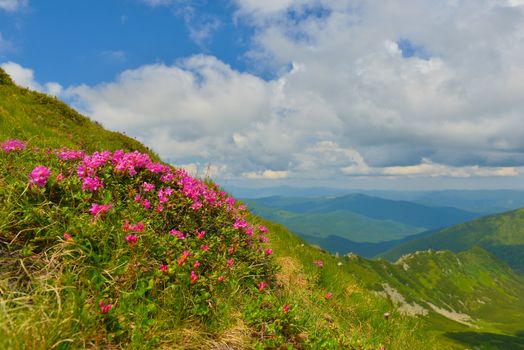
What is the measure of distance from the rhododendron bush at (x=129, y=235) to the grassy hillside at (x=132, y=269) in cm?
2

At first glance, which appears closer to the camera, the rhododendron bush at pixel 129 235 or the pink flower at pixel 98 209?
the rhododendron bush at pixel 129 235

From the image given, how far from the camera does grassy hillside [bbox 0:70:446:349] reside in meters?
3.81

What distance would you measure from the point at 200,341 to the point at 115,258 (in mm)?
1616

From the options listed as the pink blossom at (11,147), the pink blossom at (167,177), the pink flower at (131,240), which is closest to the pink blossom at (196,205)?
the pink blossom at (167,177)

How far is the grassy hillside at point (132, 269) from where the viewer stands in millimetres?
3812

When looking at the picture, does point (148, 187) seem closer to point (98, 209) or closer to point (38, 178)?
point (98, 209)

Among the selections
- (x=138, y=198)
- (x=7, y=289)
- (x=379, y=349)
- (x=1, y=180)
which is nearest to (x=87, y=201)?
(x=138, y=198)

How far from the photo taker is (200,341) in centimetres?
432

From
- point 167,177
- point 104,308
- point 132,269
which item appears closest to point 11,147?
point 167,177

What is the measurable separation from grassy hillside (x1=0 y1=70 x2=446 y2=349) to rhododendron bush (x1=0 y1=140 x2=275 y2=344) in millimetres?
21

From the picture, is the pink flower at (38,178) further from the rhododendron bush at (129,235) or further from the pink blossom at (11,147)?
the pink blossom at (11,147)

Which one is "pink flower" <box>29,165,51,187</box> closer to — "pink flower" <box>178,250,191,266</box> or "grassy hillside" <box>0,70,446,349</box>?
"grassy hillside" <box>0,70,446,349</box>

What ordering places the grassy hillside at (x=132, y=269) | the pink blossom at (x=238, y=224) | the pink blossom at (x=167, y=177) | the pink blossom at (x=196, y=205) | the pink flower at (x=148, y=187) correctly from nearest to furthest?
the grassy hillside at (x=132, y=269) < the pink flower at (x=148, y=187) < the pink blossom at (x=196, y=205) < the pink blossom at (x=167, y=177) < the pink blossom at (x=238, y=224)

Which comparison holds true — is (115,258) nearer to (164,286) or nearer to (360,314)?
(164,286)
